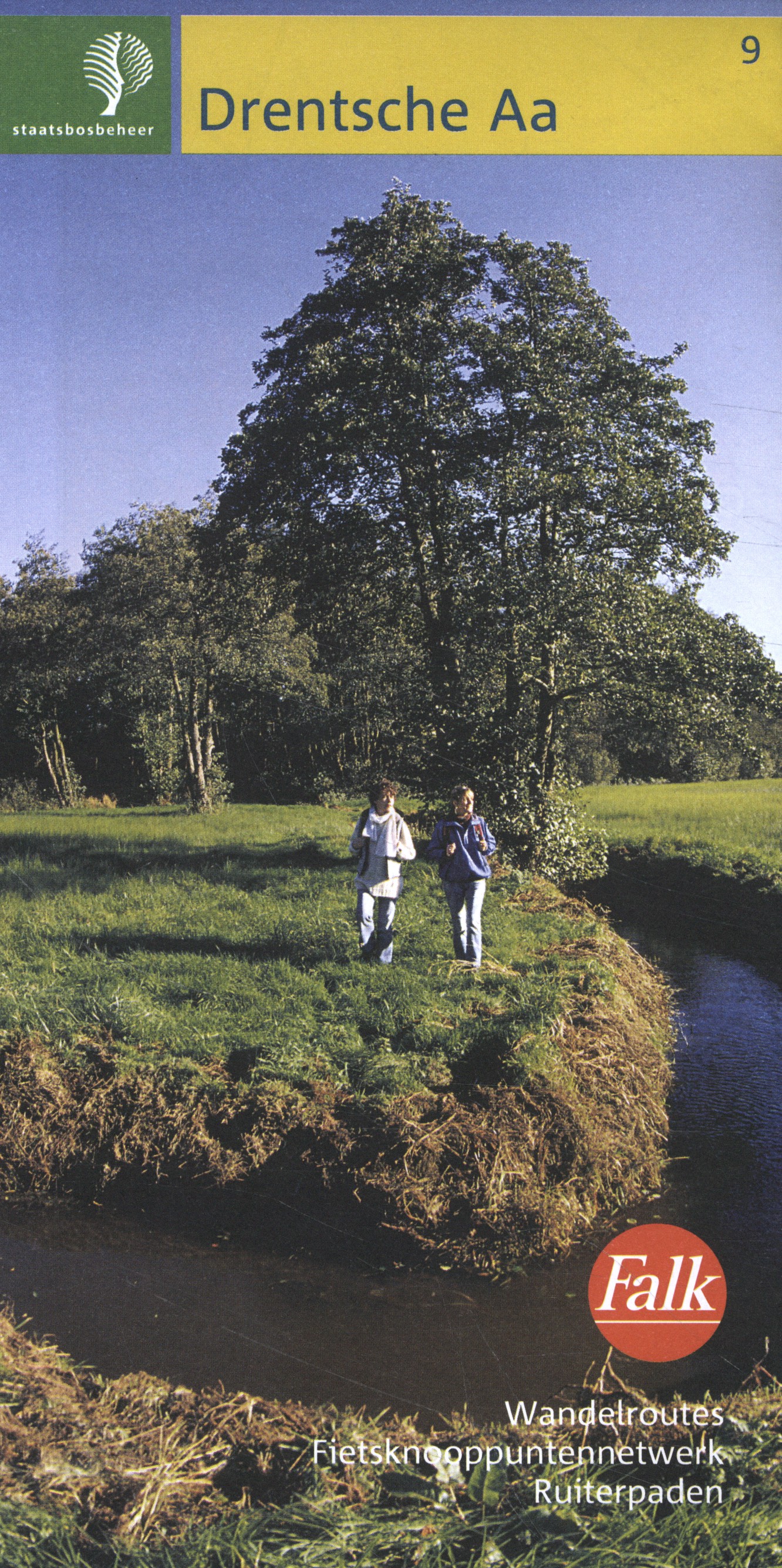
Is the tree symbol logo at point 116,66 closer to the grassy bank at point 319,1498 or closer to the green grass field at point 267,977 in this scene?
the green grass field at point 267,977

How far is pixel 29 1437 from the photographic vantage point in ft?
12.1

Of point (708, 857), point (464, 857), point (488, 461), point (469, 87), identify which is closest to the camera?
point (469, 87)

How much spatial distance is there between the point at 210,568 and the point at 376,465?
542cm

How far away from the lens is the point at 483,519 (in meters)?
13.4

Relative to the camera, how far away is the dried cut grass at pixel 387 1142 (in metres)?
6.13

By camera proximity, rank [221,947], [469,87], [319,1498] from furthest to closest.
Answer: [221,947], [469,87], [319,1498]

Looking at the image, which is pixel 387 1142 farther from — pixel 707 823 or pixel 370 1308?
pixel 707 823

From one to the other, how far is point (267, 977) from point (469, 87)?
7.47 meters

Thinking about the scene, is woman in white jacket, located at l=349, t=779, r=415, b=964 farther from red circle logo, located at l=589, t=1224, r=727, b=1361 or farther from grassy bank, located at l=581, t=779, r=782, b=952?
grassy bank, located at l=581, t=779, r=782, b=952

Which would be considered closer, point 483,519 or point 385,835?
point 385,835

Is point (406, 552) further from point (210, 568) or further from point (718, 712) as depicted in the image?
point (718, 712)

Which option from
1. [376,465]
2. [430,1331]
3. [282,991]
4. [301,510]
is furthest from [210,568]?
[430,1331]

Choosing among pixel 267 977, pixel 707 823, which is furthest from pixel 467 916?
pixel 707 823

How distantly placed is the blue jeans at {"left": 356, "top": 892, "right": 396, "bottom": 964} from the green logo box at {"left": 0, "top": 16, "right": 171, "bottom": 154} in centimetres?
660
